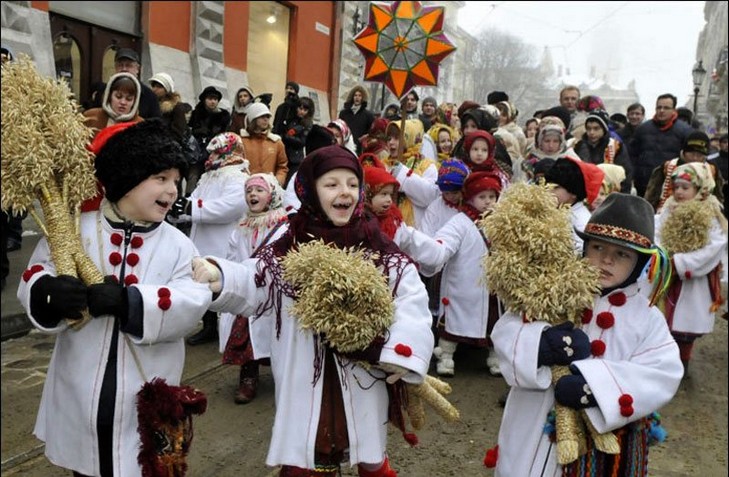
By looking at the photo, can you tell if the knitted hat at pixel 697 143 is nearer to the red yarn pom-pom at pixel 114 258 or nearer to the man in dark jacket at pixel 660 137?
the man in dark jacket at pixel 660 137

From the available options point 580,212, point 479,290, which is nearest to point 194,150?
point 479,290

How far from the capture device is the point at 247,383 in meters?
4.57

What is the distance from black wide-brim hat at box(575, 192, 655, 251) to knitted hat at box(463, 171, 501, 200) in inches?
97.7

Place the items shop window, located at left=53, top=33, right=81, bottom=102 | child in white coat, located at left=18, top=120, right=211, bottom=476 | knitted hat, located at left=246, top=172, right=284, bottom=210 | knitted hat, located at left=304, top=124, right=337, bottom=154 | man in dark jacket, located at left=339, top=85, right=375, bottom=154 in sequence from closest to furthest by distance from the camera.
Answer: child in white coat, located at left=18, top=120, right=211, bottom=476 → knitted hat, located at left=246, top=172, right=284, bottom=210 → knitted hat, located at left=304, top=124, right=337, bottom=154 → shop window, located at left=53, top=33, right=81, bottom=102 → man in dark jacket, located at left=339, top=85, right=375, bottom=154

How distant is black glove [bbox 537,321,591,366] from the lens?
8.04 ft

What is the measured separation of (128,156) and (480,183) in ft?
10.6

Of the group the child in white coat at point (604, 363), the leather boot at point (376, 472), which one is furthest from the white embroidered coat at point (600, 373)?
the leather boot at point (376, 472)

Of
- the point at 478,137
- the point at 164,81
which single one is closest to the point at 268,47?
the point at 164,81

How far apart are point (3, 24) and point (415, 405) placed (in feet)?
25.7

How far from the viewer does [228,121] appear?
26.0 ft

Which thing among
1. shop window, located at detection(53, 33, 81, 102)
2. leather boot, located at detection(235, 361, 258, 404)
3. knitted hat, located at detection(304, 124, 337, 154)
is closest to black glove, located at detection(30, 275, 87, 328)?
leather boot, located at detection(235, 361, 258, 404)

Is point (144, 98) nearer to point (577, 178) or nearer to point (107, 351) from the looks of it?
point (577, 178)

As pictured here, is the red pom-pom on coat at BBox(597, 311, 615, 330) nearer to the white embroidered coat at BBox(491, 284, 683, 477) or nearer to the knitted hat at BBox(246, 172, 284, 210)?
the white embroidered coat at BBox(491, 284, 683, 477)

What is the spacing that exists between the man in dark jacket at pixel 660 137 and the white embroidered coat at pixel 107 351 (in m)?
7.53
